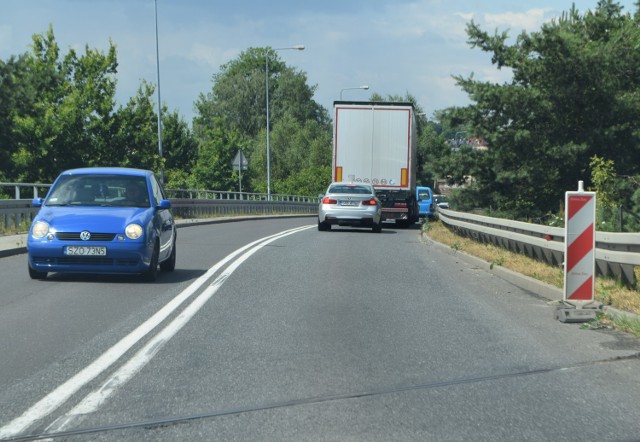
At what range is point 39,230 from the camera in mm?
11828

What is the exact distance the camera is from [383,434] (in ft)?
15.9

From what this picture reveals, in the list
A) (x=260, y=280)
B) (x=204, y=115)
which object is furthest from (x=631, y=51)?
(x=204, y=115)

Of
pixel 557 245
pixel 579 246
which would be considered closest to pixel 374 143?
pixel 557 245

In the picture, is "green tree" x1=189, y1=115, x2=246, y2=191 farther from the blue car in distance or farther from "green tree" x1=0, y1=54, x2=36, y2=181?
the blue car in distance

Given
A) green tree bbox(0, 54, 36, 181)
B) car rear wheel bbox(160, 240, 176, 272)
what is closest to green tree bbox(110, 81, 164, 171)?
green tree bbox(0, 54, 36, 181)

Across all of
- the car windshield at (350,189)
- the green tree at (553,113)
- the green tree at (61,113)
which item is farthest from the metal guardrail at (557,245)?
the green tree at (61,113)

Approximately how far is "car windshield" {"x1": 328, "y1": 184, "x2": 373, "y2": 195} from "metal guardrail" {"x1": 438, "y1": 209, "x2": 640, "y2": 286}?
23.9 ft

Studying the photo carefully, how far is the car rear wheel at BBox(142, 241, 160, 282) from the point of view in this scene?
1223cm

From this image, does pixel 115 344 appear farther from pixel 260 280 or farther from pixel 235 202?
pixel 235 202

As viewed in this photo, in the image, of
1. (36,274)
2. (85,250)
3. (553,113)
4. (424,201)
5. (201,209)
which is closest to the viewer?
(85,250)

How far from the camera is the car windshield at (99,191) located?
12836 mm

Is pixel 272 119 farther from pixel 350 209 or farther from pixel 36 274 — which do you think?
pixel 36 274

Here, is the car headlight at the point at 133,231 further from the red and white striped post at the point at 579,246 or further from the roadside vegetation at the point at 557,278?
the red and white striped post at the point at 579,246

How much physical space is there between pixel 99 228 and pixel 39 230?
751 mm
